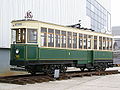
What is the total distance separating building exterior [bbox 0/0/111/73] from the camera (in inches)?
778

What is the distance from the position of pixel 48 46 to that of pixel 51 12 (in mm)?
11557

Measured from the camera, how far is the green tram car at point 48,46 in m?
14.1

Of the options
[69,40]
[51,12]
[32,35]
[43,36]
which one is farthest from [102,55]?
[51,12]

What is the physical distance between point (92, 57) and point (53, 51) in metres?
5.01

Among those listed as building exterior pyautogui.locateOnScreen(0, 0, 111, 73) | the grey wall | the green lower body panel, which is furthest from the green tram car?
the grey wall

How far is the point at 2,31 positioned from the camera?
1945cm

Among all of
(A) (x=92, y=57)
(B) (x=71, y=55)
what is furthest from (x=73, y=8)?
(B) (x=71, y=55)

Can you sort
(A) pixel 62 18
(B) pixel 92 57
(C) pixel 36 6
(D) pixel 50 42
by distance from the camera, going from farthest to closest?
(A) pixel 62 18 → (C) pixel 36 6 → (B) pixel 92 57 → (D) pixel 50 42

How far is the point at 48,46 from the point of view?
14.9 m

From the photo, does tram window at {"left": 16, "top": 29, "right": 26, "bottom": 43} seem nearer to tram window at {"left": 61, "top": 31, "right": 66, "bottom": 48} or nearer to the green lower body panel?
tram window at {"left": 61, "top": 31, "right": 66, "bottom": 48}

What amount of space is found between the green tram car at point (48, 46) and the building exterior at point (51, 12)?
17.1ft

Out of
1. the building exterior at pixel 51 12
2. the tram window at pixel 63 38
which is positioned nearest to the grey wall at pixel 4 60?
the building exterior at pixel 51 12

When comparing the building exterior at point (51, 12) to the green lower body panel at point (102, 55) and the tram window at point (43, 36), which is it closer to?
the green lower body panel at point (102, 55)

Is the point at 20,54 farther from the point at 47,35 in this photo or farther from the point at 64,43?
the point at 64,43
